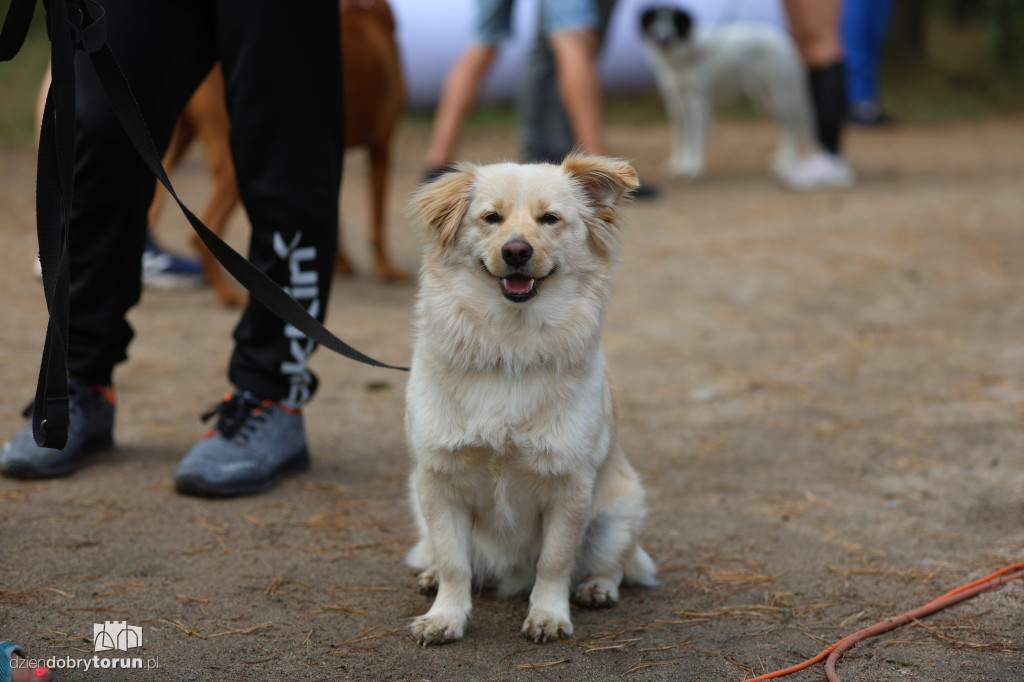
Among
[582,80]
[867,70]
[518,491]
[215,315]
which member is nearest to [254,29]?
[518,491]

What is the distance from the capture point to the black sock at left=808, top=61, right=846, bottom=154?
734 cm

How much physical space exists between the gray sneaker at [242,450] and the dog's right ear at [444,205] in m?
0.92

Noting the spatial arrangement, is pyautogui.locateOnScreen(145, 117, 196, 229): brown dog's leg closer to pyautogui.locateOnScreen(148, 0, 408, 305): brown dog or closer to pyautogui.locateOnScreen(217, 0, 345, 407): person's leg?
pyautogui.locateOnScreen(148, 0, 408, 305): brown dog

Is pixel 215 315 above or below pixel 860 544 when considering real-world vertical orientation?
below

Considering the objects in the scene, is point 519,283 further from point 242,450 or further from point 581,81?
point 581,81

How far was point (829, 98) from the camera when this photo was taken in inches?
293

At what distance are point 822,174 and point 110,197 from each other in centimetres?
643

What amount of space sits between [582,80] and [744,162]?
3.86 metres

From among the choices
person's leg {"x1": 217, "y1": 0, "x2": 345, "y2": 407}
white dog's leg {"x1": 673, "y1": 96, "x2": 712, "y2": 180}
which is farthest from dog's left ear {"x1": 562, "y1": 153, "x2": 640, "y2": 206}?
white dog's leg {"x1": 673, "y1": 96, "x2": 712, "y2": 180}

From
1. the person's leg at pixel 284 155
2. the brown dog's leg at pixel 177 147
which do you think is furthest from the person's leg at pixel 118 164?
the brown dog's leg at pixel 177 147

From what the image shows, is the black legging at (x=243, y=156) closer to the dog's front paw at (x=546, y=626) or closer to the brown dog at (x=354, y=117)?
the dog's front paw at (x=546, y=626)

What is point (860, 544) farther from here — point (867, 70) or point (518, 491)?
point (867, 70)

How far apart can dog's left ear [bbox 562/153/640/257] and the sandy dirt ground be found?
885 mm

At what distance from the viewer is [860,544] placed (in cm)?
277
